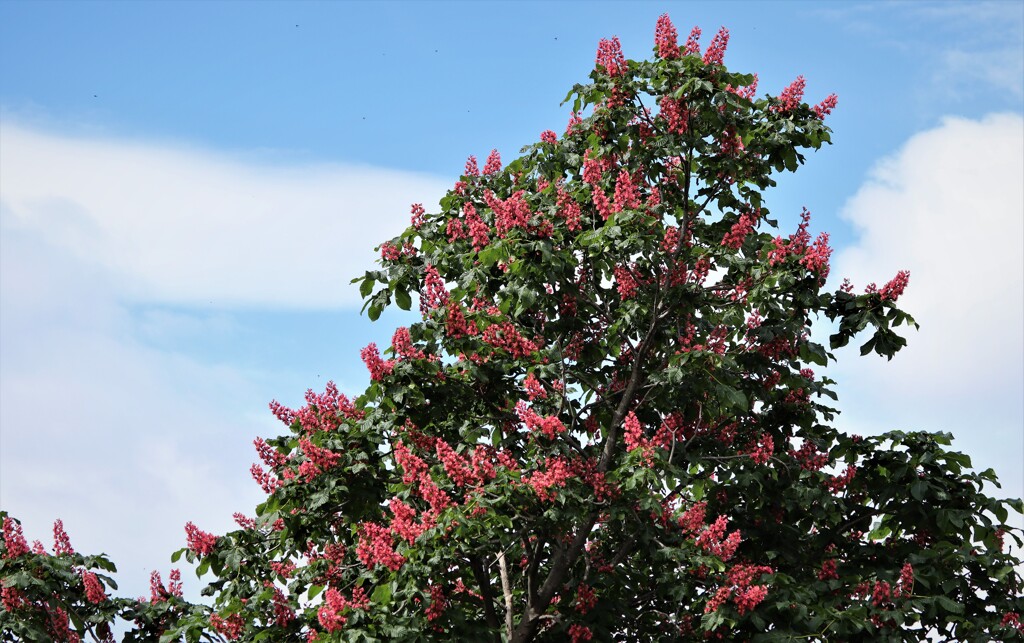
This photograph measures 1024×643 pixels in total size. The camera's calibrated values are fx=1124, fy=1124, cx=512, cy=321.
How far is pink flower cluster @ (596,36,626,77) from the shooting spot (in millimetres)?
10867

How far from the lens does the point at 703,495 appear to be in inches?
444

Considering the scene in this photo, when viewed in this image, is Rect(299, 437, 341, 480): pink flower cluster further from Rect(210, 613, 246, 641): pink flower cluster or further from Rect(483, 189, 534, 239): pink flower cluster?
Rect(483, 189, 534, 239): pink flower cluster

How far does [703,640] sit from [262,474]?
446 cm

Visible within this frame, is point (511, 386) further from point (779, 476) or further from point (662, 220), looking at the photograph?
point (779, 476)

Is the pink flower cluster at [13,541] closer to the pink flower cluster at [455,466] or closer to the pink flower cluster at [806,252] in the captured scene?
the pink flower cluster at [455,466]

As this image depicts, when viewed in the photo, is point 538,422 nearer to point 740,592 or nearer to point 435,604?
point 435,604

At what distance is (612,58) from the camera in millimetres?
10875

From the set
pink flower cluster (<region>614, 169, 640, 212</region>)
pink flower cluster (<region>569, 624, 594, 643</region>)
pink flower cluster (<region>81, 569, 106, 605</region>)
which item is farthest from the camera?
pink flower cluster (<region>81, 569, 106, 605</region>)

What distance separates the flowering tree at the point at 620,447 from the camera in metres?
9.69

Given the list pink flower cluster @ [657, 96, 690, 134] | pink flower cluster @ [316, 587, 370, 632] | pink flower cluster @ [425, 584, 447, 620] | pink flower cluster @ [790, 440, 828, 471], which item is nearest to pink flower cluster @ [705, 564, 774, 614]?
pink flower cluster @ [790, 440, 828, 471]

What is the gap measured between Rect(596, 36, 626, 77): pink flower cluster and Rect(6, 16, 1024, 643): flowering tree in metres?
0.02

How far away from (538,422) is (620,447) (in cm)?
183

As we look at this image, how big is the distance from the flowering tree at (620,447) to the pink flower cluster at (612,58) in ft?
0.07

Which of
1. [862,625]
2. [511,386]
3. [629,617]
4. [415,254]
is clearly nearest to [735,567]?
[862,625]
